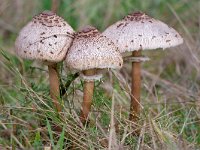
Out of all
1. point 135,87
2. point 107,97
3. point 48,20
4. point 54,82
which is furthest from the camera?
point 107,97

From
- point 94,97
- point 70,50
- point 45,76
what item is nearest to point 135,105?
point 94,97

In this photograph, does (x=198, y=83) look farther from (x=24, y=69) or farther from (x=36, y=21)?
(x=36, y=21)

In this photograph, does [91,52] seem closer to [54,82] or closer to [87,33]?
[87,33]

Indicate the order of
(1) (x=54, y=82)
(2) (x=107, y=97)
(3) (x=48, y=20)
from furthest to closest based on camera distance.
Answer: (2) (x=107, y=97)
(1) (x=54, y=82)
(3) (x=48, y=20)

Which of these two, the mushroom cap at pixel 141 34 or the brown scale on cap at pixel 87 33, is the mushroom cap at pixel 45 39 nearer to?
the brown scale on cap at pixel 87 33

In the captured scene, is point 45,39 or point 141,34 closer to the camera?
point 45,39

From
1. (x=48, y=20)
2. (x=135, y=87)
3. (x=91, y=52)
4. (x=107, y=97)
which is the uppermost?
(x=48, y=20)

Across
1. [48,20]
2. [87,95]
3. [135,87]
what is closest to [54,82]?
[87,95]
